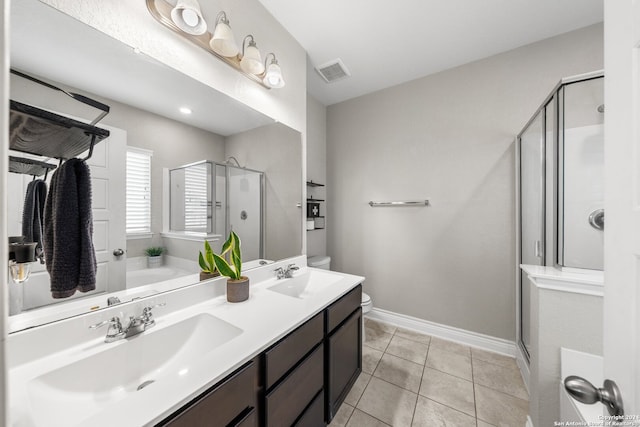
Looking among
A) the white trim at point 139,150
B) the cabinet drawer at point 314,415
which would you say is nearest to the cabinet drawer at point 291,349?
the cabinet drawer at point 314,415

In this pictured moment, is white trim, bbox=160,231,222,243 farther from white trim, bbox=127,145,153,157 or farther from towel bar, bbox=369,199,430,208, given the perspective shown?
towel bar, bbox=369,199,430,208

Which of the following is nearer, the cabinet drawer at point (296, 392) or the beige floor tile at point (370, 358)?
the cabinet drawer at point (296, 392)

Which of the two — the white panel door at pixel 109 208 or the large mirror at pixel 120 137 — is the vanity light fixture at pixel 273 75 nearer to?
the large mirror at pixel 120 137

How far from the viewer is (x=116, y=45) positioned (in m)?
0.90

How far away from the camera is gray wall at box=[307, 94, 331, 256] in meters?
2.61

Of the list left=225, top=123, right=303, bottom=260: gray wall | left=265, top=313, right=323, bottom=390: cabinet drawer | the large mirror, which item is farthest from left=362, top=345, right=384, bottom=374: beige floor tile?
the large mirror

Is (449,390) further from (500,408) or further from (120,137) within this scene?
(120,137)

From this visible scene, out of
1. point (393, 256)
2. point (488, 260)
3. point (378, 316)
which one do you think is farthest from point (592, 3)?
point (378, 316)

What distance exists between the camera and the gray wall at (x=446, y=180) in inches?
75.3

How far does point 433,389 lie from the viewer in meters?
1.58

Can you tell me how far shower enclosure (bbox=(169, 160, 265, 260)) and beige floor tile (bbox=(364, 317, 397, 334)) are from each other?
1600 millimetres

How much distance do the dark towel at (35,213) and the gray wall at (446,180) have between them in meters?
2.36

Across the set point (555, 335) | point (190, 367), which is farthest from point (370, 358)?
point (190, 367)

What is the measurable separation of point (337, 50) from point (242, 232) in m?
1.75
